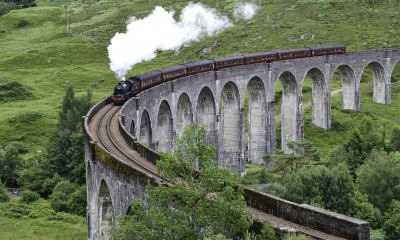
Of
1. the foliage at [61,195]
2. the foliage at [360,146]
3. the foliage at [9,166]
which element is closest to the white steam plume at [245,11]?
the foliage at [360,146]

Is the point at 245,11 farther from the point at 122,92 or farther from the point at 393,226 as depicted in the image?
the point at 393,226

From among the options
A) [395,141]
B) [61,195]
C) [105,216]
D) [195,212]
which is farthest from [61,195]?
[395,141]

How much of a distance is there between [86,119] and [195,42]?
76759 millimetres

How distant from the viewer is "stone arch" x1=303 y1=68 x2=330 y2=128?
70375 millimetres

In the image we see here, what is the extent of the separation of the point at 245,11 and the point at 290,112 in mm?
60147

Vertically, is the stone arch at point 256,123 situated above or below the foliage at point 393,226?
above

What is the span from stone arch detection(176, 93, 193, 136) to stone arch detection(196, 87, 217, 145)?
3.69 m

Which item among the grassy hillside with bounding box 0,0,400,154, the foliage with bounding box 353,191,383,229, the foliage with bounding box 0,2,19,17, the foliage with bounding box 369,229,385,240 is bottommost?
the foliage with bounding box 369,229,385,240

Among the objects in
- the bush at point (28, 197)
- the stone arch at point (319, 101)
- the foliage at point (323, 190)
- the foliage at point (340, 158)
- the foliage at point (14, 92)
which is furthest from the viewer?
the foliage at point (14, 92)

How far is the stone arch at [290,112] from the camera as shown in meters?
65.9

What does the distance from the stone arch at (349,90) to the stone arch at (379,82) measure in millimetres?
6868

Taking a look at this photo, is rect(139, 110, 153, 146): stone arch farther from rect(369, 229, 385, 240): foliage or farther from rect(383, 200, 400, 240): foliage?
rect(383, 200, 400, 240): foliage

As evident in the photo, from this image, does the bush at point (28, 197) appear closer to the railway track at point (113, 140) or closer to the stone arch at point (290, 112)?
the railway track at point (113, 140)

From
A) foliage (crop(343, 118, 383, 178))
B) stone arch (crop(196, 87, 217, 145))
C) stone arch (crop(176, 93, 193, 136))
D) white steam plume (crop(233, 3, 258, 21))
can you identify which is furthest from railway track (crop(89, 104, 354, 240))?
white steam plume (crop(233, 3, 258, 21))
